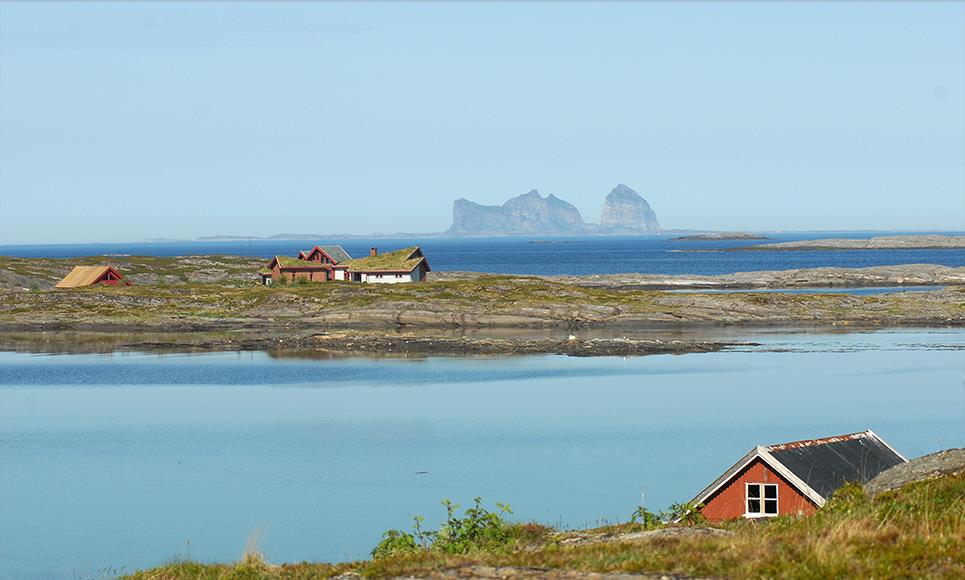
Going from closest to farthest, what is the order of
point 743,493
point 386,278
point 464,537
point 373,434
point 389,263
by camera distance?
point 464,537 → point 743,493 → point 373,434 → point 386,278 → point 389,263

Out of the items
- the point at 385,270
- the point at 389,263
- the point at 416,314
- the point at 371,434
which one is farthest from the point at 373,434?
the point at 389,263

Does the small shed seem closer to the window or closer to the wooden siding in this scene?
the wooden siding

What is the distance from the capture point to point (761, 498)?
29.8m

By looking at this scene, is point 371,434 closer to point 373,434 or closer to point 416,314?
point 373,434

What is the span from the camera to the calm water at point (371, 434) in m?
38.1

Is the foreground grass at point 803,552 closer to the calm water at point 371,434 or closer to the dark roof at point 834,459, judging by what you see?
the dark roof at point 834,459

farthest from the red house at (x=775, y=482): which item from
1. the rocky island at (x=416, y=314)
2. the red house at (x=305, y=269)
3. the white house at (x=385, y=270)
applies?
the red house at (x=305, y=269)

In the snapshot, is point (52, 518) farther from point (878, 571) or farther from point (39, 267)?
point (39, 267)

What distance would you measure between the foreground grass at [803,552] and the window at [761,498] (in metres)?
10.8

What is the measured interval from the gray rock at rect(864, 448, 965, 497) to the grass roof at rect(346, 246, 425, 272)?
109 m

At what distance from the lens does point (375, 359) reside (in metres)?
87.9

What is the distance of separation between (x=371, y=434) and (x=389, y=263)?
74.4 metres

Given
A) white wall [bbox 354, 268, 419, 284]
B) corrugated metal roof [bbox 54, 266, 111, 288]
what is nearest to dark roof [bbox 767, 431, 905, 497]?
white wall [bbox 354, 268, 419, 284]

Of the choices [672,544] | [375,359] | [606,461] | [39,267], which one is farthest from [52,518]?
[39,267]
